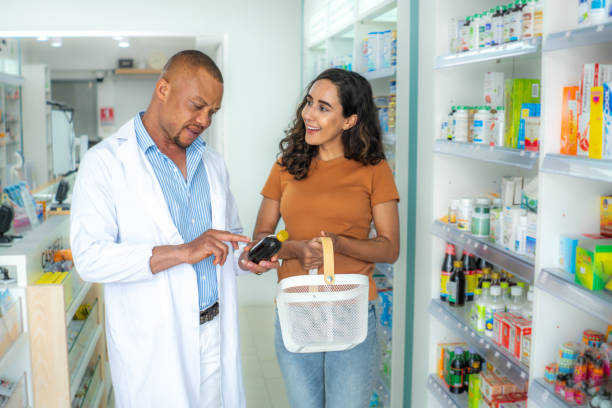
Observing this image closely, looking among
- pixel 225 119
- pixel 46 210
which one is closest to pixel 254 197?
pixel 225 119

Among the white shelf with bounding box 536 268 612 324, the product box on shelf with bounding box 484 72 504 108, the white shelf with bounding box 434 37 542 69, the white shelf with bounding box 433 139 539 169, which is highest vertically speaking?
the white shelf with bounding box 434 37 542 69

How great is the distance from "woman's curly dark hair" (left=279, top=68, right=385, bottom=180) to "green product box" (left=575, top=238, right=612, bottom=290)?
81 cm

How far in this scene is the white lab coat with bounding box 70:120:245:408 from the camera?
189cm

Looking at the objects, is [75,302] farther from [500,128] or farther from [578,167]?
[578,167]

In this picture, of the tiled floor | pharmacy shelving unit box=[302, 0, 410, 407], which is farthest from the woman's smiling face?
the tiled floor

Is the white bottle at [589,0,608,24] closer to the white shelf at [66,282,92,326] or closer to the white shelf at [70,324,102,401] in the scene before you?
the white shelf at [66,282,92,326]

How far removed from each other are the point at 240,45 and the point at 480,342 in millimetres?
4480

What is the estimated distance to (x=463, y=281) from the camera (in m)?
2.84

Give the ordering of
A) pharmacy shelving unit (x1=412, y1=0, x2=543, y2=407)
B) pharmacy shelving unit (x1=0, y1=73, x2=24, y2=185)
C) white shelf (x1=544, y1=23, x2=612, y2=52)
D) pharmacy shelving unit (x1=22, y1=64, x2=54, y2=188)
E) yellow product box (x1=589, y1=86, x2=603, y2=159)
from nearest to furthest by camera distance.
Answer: white shelf (x1=544, y1=23, x2=612, y2=52) → yellow product box (x1=589, y1=86, x2=603, y2=159) → pharmacy shelving unit (x1=412, y1=0, x2=543, y2=407) → pharmacy shelving unit (x1=0, y1=73, x2=24, y2=185) → pharmacy shelving unit (x1=22, y1=64, x2=54, y2=188)

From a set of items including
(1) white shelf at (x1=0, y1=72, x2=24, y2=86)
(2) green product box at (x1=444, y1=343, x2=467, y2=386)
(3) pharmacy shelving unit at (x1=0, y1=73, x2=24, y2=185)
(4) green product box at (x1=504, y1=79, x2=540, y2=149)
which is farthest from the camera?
(3) pharmacy shelving unit at (x1=0, y1=73, x2=24, y2=185)

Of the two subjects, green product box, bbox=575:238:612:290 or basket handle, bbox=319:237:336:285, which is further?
basket handle, bbox=319:237:336:285

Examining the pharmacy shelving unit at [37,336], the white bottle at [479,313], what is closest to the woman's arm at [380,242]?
the white bottle at [479,313]

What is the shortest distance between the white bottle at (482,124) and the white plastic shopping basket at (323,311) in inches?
35.6

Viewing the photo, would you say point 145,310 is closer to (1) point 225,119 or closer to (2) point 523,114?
(2) point 523,114
